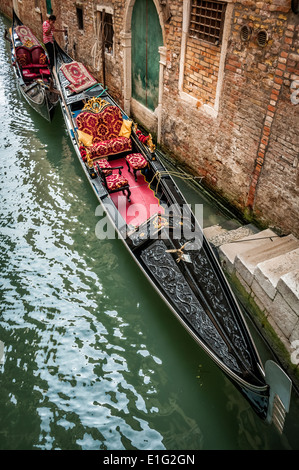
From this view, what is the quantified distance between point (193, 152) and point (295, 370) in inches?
138

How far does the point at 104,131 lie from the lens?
17.8 feet

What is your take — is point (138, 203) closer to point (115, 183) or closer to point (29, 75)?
point (115, 183)

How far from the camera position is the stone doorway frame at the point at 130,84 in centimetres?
546

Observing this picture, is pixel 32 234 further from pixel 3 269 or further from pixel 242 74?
pixel 242 74

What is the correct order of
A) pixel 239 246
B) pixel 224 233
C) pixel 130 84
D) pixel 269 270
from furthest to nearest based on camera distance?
pixel 130 84, pixel 224 233, pixel 239 246, pixel 269 270

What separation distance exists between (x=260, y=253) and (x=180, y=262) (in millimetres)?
924

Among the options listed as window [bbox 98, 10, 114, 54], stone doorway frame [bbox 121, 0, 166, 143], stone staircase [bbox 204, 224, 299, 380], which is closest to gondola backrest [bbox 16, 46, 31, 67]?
window [bbox 98, 10, 114, 54]

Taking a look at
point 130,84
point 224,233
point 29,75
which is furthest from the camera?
point 29,75

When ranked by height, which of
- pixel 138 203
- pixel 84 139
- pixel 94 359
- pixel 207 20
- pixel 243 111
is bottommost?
pixel 94 359

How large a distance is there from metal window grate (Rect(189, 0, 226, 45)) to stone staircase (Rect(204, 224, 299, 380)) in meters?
2.48

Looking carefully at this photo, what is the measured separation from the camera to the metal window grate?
4.17 metres

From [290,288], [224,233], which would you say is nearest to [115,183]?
[224,233]

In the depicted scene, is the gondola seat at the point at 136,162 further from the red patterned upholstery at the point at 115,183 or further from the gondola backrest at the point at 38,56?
the gondola backrest at the point at 38,56

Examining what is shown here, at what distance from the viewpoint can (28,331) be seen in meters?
3.57
